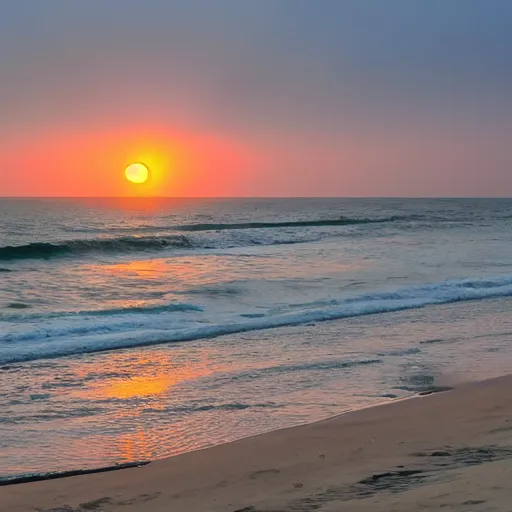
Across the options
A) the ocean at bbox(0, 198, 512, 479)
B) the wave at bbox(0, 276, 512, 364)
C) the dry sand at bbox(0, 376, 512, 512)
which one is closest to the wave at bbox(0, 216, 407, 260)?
the ocean at bbox(0, 198, 512, 479)

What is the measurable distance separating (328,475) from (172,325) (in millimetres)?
8153

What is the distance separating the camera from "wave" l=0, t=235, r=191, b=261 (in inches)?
1135

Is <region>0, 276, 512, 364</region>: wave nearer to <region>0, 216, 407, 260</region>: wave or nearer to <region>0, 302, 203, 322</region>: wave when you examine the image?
<region>0, 302, 203, 322</region>: wave

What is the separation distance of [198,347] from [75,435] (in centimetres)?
446

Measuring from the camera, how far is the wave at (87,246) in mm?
28828

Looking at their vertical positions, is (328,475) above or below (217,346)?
above

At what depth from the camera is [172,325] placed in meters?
12.5

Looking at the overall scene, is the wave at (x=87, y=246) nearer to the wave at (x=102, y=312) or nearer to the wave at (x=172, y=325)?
the wave at (x=102, y=312)

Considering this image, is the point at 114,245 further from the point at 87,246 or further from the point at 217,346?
the point at 217,346

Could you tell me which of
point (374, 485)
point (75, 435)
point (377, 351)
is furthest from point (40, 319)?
point (374, 485)

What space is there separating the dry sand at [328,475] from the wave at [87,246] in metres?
23.6

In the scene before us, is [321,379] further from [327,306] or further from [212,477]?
[327,306]

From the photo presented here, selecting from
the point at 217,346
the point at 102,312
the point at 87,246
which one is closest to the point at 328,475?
the point at 217,346

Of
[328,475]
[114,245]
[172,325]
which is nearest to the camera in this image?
[328,475]
